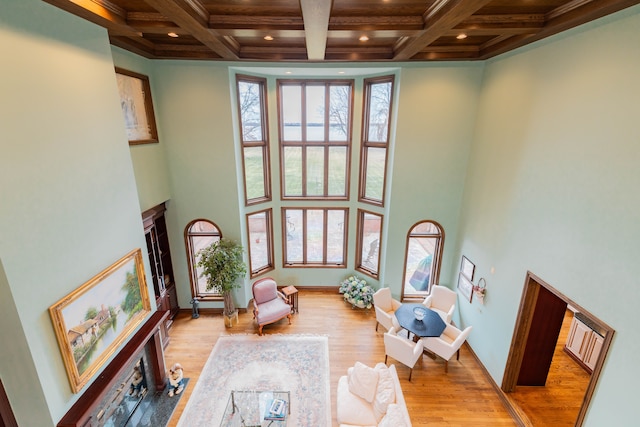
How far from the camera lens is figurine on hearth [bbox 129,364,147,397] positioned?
4.40 meters

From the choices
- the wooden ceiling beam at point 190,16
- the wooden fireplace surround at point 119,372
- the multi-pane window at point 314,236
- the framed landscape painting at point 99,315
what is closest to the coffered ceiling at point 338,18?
the wooden ceiling beam at point 190,16

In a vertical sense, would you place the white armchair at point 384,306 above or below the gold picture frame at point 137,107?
below

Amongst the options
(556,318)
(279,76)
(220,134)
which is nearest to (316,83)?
(279,76)

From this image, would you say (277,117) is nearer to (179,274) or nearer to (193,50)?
(193,50)

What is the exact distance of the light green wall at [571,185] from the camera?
9.64 ft

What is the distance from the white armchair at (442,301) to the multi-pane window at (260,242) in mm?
3937

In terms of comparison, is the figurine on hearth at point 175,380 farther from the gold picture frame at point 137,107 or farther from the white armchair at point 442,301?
the white armchair at point 442,301

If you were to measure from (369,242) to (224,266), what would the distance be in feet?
11.7

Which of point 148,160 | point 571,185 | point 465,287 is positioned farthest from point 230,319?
point 571,185

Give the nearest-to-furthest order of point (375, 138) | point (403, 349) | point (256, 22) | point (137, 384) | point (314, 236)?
point (256, 22) → point (137, 384) → point (403, 349) → point (375, 138) → point (314, 236)

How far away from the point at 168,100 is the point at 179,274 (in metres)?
3.76

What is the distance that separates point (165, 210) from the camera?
6234 millimetres

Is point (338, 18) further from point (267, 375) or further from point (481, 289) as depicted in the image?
point (267, 375)

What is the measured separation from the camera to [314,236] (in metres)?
7.70
